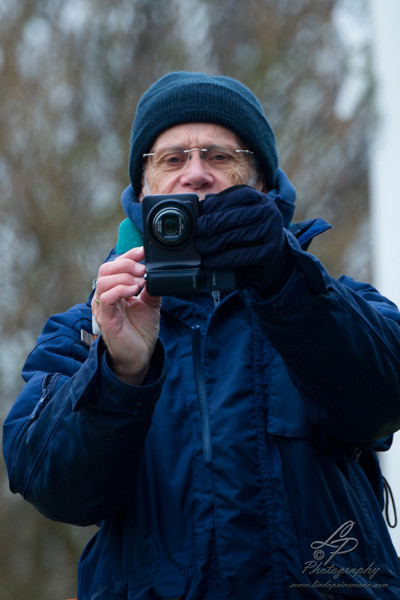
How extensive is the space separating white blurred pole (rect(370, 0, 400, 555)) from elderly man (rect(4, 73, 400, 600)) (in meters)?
2.49

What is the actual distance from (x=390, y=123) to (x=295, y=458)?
3848 mm

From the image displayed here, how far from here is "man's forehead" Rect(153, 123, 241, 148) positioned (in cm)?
235

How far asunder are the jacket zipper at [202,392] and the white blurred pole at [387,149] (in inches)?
99.6

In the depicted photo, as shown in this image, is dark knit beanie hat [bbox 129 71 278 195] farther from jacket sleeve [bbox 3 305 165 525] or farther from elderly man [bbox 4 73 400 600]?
jacket sleeve [bbox 3 305 165 525]

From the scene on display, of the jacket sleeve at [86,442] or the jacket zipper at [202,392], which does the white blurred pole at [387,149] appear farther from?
the jacket sleeve at [86,442]

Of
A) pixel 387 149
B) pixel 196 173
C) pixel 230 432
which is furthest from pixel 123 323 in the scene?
pixel 387 149

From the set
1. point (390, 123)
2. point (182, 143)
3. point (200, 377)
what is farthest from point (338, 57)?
point (200, 377)

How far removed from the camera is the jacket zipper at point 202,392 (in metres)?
1.86

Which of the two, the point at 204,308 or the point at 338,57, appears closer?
the point at 204,308

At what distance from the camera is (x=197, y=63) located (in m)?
6.49

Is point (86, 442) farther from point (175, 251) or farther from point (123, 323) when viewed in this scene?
point (175, 251)

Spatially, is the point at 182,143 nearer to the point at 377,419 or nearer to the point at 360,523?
the point at 377,419

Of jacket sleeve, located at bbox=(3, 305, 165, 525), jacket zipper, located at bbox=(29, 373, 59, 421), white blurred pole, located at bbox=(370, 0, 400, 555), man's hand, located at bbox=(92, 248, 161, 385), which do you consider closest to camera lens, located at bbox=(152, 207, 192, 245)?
man's hand, located at bbox=(92, 248, 161, 385)

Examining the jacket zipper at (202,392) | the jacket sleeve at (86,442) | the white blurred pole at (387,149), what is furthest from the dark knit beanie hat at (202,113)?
the white blurred pole at (387,149)
